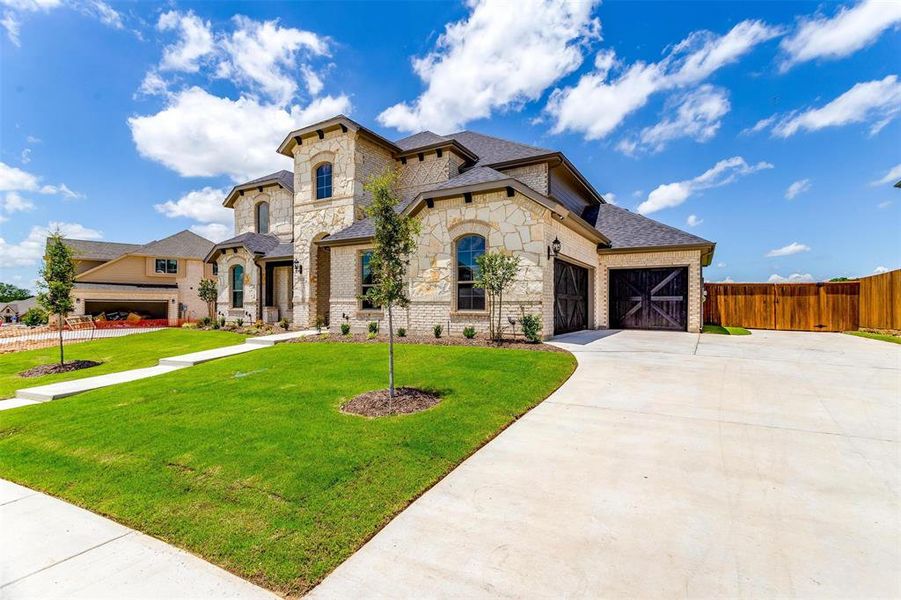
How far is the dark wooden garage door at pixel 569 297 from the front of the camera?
42.7ft

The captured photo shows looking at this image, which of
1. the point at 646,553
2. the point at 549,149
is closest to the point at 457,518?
the point at 646,553

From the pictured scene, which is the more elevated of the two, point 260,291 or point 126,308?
point 260,291

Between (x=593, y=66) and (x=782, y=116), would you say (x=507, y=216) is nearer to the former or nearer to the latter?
(x=593, y=66)

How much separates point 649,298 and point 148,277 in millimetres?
36366

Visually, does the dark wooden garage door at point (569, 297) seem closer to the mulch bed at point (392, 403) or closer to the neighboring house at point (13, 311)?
the mulch bed at point (392, 403)

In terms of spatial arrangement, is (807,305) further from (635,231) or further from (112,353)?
(112,353)

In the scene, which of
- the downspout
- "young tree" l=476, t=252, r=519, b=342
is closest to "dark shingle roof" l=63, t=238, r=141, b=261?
the downspout

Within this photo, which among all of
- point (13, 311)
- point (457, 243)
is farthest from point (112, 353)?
point (13, 311)

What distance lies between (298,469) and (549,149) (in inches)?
577

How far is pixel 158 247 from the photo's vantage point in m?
31.7

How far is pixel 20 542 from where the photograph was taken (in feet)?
10.2

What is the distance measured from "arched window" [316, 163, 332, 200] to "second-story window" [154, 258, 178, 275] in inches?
839

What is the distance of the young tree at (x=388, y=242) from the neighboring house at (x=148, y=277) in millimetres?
29369

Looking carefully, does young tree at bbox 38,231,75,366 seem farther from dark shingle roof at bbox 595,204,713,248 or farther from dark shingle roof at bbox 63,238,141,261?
dark shingle roof at bbox 63,238,141,261
